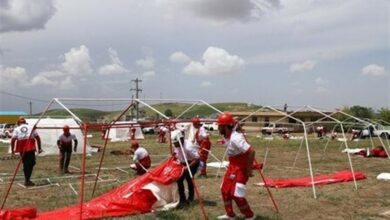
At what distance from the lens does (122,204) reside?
1014cm

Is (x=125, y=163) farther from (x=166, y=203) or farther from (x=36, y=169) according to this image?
(x=166, y=203)

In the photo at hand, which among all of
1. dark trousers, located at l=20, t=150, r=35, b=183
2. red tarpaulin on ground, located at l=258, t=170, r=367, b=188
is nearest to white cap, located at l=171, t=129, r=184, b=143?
red tarpaulin on ground, located at l=258, t=170, r=367, b=188

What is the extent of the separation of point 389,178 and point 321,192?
376cm

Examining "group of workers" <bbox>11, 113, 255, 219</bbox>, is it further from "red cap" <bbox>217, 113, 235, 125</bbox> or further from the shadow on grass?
the shadow on grass

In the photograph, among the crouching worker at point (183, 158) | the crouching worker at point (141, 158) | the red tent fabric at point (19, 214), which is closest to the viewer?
the red tent fabric at point (19, 214)

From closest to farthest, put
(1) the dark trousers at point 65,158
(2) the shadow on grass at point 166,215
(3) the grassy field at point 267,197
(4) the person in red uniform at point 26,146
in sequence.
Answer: (2) the shadow on grass at point 166,215 < (3) the grassy field at point 267,197 < (4) the person in red uniform at point 26,146 < (1) the dark trousers at point 65,158

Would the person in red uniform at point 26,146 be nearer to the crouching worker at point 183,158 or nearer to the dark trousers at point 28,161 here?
the dark trousers at point 28,161

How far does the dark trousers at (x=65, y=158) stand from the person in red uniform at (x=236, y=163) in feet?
33.6

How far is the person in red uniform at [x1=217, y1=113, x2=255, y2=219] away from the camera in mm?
8555

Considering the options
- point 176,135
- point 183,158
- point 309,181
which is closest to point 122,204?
point 183,158

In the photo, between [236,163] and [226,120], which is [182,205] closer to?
[236,163]

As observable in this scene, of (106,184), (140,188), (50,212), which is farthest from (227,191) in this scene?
(106,184)

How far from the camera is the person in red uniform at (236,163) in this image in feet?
28.1

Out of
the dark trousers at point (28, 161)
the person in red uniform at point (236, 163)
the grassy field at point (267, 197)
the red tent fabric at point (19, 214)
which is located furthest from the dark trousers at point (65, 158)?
the person in red uniform at point (236, 163)
